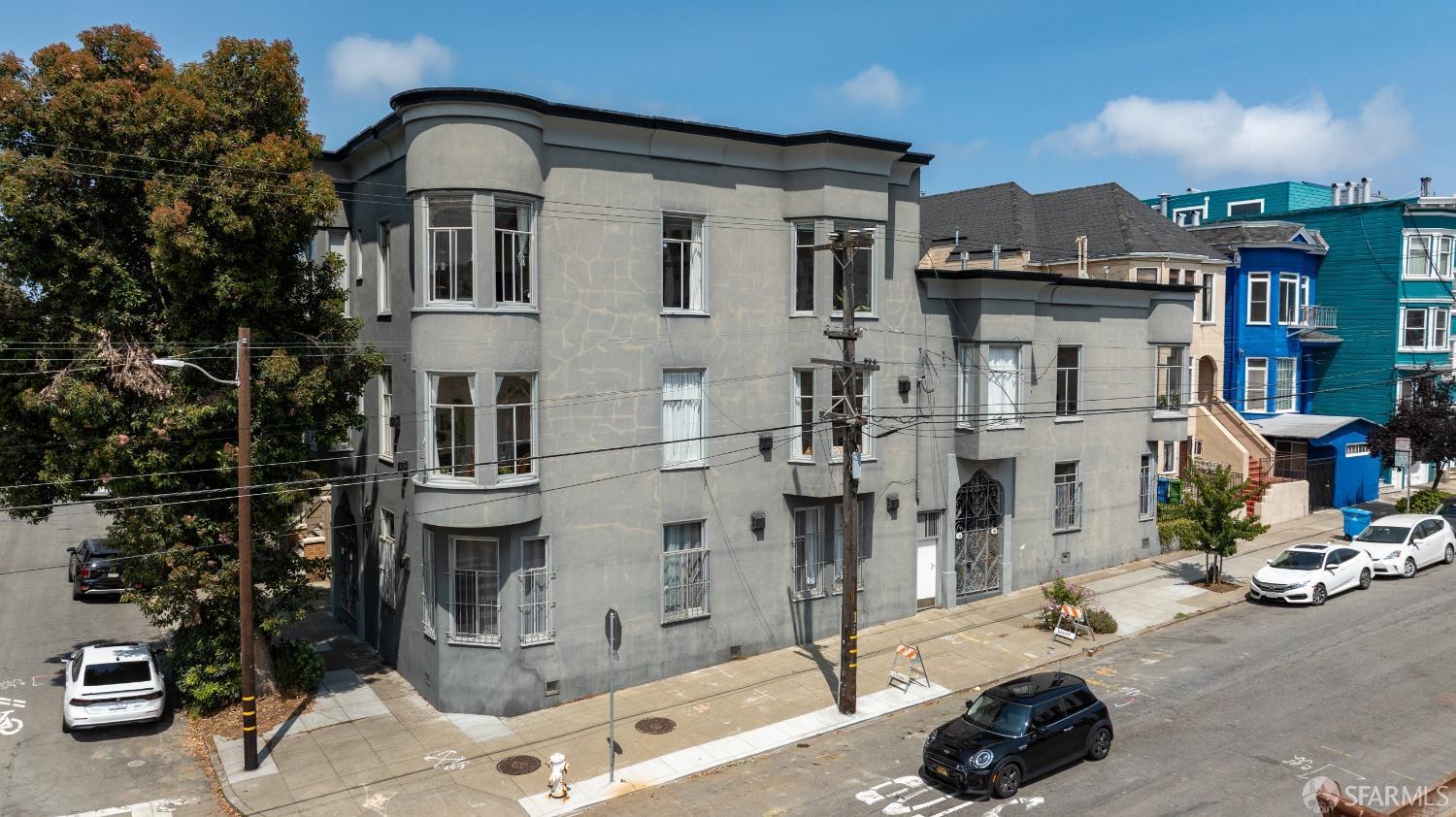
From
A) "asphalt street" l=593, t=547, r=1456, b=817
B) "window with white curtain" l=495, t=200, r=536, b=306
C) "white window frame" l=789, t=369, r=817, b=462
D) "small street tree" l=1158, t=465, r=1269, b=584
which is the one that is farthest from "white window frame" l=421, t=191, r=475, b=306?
"small street tree" l=1158, t=465, r=1269, b=584

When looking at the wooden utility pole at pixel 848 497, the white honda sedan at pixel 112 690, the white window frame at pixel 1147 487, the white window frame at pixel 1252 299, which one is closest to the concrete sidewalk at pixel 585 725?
the wooden utility pole at pixel 848 497

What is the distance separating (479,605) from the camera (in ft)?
63.4

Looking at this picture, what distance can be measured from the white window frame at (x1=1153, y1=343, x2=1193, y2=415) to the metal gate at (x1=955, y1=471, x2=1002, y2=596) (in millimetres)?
7451

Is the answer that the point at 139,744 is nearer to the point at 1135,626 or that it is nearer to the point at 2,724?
the point at 2,724

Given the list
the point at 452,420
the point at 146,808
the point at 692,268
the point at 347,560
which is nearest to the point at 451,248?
the point at 452,420

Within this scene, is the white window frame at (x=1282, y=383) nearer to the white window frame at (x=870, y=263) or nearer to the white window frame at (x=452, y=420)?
the white window frame at (x=870, y=263)

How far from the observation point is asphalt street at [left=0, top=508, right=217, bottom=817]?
15836 mm

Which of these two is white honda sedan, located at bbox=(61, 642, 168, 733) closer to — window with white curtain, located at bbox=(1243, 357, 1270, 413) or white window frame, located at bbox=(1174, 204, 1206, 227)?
window with white curtain, located at bbox=(1243, 357, 1270, 413)

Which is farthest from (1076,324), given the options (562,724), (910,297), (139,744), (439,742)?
(139,744)

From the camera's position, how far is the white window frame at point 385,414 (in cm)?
2197

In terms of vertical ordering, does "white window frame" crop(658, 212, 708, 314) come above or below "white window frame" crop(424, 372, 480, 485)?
above

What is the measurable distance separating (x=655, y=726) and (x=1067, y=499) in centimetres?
1519

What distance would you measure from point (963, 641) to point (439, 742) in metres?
12.2

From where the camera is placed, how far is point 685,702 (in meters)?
19.6
